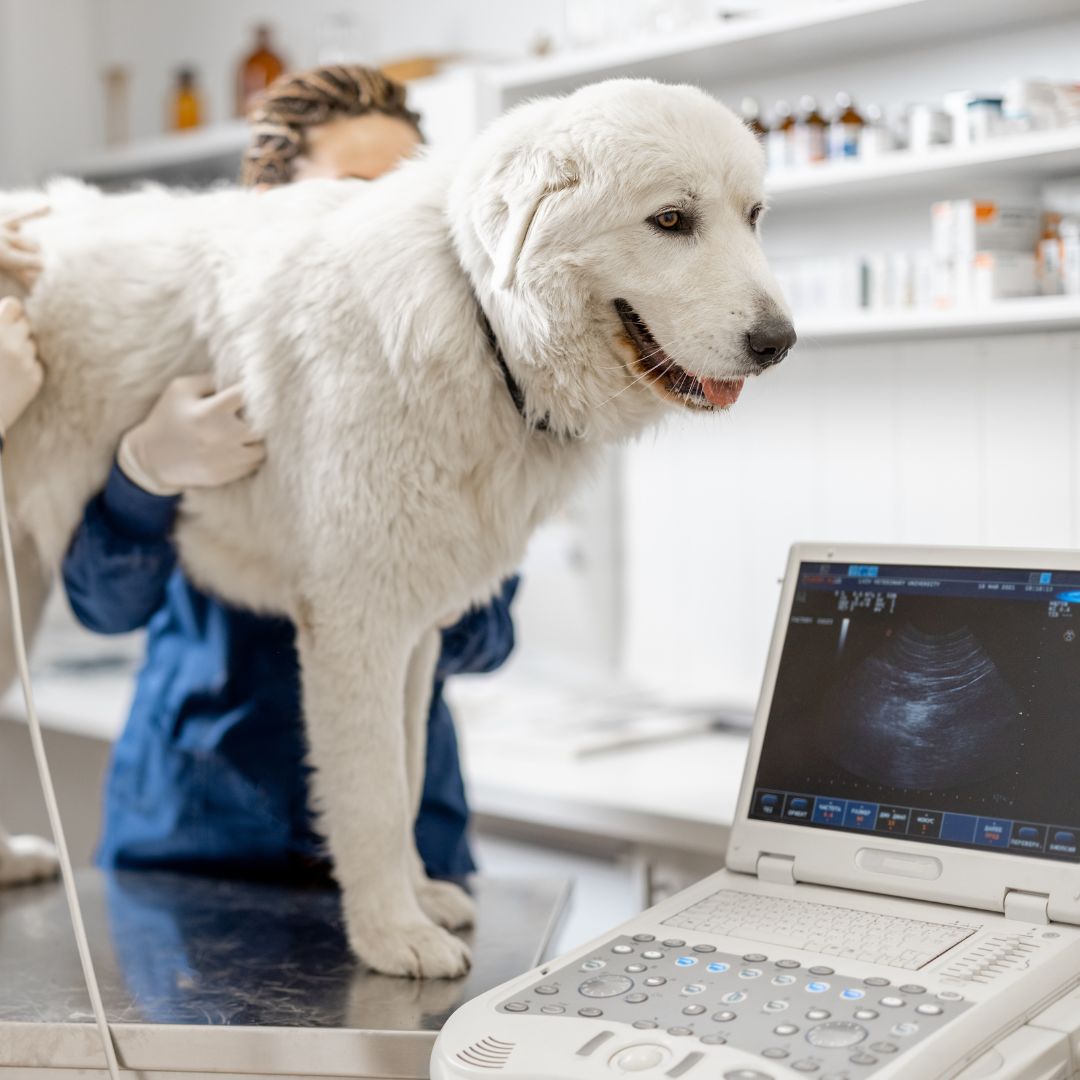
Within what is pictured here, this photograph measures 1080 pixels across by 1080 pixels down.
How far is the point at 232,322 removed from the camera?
1232 millimetres

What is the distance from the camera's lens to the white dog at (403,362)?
1048 mm

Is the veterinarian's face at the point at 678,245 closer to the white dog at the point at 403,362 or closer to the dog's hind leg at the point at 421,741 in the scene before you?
the white dog at the point at 403,362

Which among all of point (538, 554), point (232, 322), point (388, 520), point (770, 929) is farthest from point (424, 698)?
point (538, 554)

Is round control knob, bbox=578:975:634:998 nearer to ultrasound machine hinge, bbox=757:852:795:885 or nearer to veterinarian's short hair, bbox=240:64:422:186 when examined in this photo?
ultrasound machine hinge, bbox=757:852:795:885

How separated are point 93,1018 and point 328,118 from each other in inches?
38.5

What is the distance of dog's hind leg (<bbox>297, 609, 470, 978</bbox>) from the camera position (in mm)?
1163

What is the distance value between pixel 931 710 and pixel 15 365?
87cm

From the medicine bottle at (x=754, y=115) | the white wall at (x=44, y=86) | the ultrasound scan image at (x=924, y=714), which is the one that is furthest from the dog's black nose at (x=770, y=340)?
the white wall at (x=44, y=86)

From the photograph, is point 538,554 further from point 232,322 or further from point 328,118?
point 232,322

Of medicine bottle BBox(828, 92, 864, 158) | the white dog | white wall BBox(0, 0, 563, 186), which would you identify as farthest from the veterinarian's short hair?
white wall BBox(0, 0, 563, 186)

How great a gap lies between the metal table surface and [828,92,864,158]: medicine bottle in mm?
1317

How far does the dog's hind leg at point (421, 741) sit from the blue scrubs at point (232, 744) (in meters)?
0.16

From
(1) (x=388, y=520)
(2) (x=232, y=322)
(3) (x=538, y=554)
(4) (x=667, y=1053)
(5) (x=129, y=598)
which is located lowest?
(3) (x=538, y=554)

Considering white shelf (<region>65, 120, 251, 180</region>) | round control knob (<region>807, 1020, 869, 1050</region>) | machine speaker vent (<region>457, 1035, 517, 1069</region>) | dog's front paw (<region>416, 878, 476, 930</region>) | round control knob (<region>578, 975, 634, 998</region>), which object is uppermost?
white shelf (<region>65, 120, 251, 180</region>)
